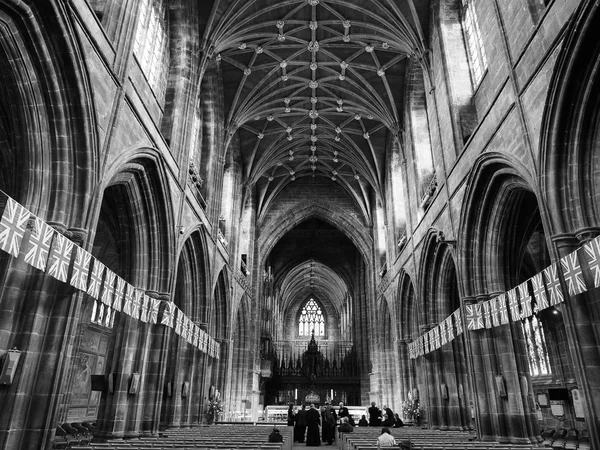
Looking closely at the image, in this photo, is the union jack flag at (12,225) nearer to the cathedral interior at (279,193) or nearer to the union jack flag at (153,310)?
the cathedral interior at (279,193)

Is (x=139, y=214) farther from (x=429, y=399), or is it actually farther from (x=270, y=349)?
(x=270, y=349)

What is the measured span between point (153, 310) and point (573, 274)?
32.6 ft

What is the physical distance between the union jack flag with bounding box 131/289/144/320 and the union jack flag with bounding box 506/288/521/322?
9141 millimetres

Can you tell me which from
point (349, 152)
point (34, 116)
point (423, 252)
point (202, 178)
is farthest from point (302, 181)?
point (34, 116)

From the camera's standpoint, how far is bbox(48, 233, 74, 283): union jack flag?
7145 mm

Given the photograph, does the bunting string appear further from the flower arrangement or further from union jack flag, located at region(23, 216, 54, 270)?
the flower arrangement

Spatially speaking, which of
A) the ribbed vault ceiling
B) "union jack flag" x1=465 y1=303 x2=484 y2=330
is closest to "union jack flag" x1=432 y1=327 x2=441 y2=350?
"union jack flag" x1=465 y1=303 x2=484 y2=330

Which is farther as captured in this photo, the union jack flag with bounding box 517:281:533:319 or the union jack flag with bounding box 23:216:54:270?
the union jack flag with bounding box 517:281:533:319

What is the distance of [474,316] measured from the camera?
12148 mm

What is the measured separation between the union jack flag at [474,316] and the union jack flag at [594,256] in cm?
497

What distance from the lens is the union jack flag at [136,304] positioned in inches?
427

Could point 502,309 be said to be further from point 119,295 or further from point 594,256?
point 119,295

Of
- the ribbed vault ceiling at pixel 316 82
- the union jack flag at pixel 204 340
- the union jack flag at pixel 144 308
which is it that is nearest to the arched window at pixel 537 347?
the ribbed vault ceiling at pixel 316 82

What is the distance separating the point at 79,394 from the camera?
1842 cm
